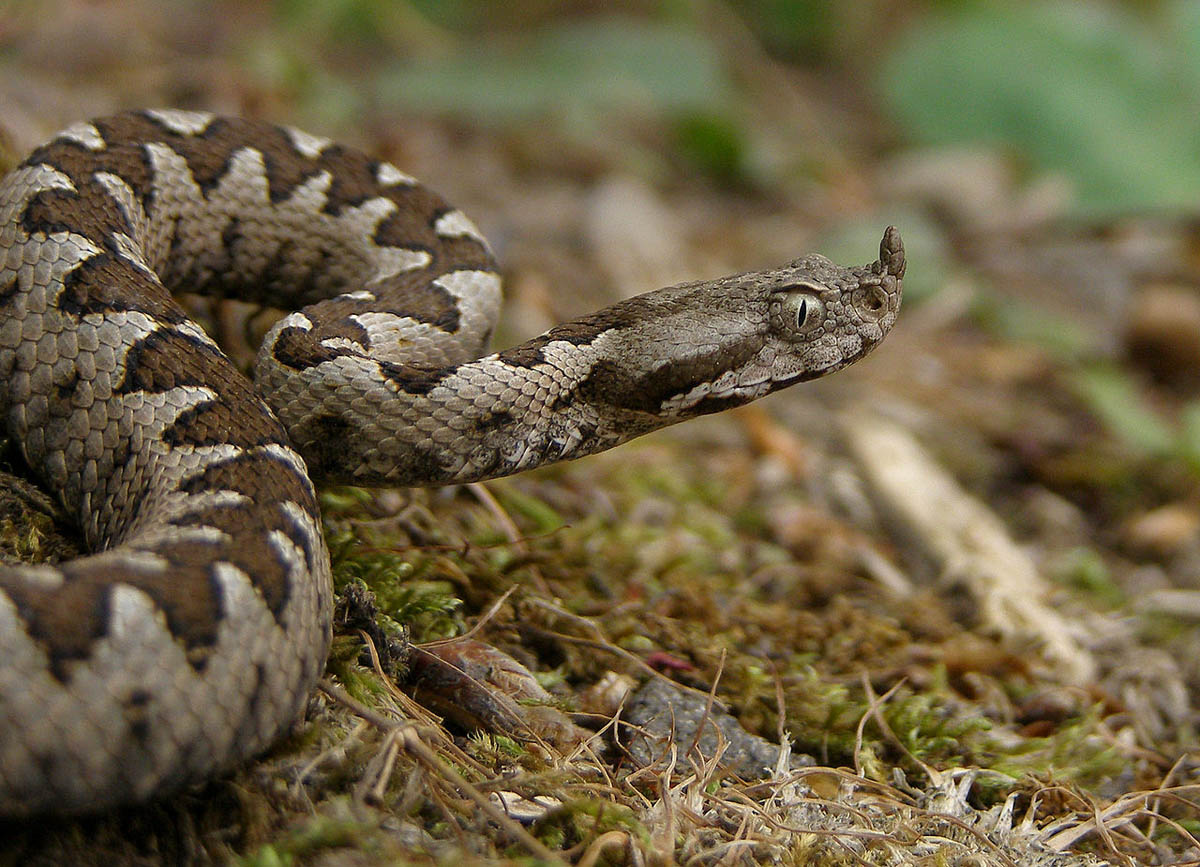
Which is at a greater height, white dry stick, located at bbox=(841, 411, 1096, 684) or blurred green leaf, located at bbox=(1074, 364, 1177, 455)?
blurred green leaf, located at bbox=(1074, 364, 1177, 455)

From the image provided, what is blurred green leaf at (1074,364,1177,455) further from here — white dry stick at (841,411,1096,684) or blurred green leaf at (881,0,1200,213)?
blurred green leaf at (881,0,1200,213)

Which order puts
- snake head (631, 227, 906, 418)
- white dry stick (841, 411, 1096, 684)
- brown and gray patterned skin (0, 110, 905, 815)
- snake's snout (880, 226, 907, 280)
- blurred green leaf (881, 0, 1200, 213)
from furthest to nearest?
blurred green leaf (881, 0, 1200, 213) → white dry stick (841, 411, 1096, 684) → snake's snout (880, 226, 907, 280) → snake head (631, 227, 906, 418) → brown and gray patterned skin (0, 110, 905, 815)

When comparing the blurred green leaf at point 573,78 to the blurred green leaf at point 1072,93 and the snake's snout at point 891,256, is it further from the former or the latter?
the snake's snout at point 891,256

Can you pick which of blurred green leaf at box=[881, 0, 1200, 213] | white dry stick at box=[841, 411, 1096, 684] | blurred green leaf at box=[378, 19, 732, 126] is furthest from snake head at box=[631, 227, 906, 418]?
blurred green leaf at box=[378, 19, 732, 126]

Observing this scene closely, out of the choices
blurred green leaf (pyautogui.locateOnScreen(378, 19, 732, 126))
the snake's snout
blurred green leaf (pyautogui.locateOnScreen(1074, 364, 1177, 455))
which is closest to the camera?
the snake's snout

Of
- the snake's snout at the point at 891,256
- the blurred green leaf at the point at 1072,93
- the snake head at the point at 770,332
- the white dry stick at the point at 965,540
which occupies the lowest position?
the white dry stick at the point at 965,540

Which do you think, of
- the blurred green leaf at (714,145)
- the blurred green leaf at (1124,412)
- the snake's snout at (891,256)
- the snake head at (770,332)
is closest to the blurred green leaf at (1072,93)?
the blurred green leaf at (714,145)

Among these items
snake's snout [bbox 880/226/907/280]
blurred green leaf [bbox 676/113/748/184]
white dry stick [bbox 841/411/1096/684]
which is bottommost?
white dry stick [bbox 841/411/1096/684]

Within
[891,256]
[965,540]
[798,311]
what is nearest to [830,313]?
[798,311]

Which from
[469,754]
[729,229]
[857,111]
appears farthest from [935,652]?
[857,111]
